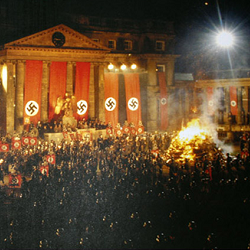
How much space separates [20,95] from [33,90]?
3.17 meters

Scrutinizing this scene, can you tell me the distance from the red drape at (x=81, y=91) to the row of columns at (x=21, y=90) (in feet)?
6.68

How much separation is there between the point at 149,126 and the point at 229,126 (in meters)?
11.2

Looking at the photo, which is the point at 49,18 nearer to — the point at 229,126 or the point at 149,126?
the point at 149,126

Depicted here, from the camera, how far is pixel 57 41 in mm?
42219

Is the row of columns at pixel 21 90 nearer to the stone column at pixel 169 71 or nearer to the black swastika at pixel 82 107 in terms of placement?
the black swastika at pixel 82 107

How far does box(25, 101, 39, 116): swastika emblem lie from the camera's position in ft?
128

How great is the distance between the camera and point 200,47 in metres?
51.8

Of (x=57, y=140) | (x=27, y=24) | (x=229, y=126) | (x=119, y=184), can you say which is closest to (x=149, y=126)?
(x=229, y=126)

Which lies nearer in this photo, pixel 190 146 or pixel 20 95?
pixel 190 146

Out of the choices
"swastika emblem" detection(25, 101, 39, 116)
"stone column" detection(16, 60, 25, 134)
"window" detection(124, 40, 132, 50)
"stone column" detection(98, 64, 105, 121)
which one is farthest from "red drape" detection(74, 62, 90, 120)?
"window" detection(124, 40, 132, 50)

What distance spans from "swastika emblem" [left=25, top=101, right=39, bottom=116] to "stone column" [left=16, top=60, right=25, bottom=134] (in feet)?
9.37

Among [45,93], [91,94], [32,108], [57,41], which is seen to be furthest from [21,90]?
[91,94]

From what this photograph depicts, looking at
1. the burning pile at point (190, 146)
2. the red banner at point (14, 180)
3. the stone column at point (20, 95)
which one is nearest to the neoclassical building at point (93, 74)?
the stone column at point (20, 95)

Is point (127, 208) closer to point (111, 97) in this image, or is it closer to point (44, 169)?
point (44, 169)
